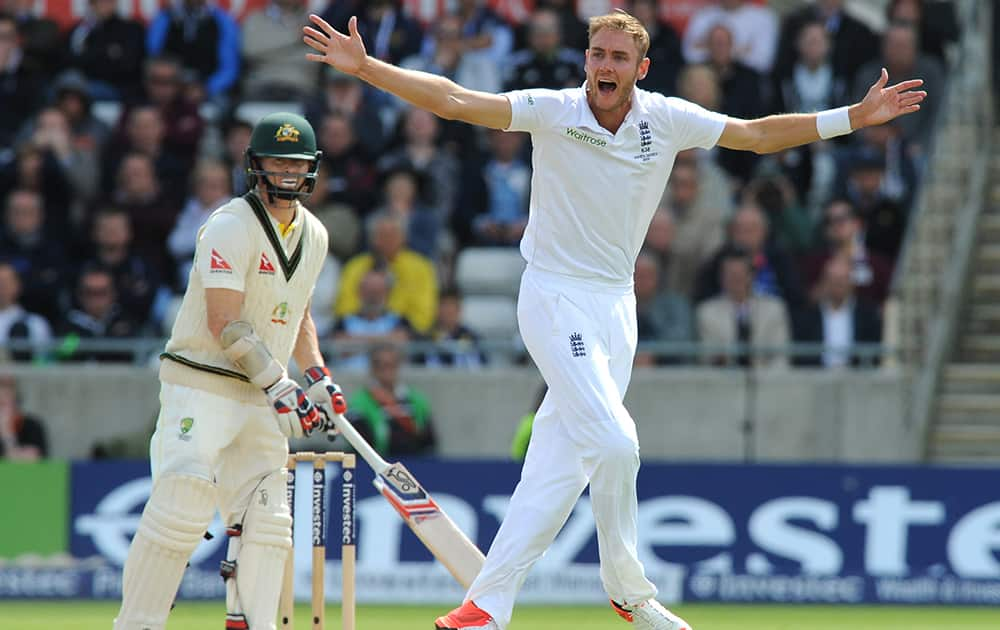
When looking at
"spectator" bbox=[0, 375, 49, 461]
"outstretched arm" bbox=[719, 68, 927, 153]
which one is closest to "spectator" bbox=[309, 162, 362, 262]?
"spectator" bbox=[0, 375, 49, 461]

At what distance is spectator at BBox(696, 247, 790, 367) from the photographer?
14.0 meters

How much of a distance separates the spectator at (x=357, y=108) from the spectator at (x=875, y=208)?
12.6 feet

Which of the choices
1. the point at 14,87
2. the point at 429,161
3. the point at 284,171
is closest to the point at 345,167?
the point at 429,161

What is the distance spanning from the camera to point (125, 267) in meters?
14.3

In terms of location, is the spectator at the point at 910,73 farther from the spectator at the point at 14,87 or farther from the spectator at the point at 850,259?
the spectator at the point at 14,87

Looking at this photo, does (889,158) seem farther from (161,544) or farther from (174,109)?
(161,544)

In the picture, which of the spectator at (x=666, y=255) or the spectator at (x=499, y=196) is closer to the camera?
the spectator at (x=666, y=255)

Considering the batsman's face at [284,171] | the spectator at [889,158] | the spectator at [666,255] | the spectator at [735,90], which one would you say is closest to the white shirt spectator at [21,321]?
the spectator at [666,255]

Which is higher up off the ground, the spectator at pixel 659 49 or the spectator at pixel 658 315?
the spectator at pixel 659 49

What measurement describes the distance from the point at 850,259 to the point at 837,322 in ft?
1.87

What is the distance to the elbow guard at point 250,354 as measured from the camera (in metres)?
7.75

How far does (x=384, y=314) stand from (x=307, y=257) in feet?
19.6

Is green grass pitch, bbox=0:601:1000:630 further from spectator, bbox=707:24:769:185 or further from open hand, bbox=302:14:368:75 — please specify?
spectator, bbox=707:24:769:185

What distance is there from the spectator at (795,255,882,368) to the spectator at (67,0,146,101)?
6165 millimetres
